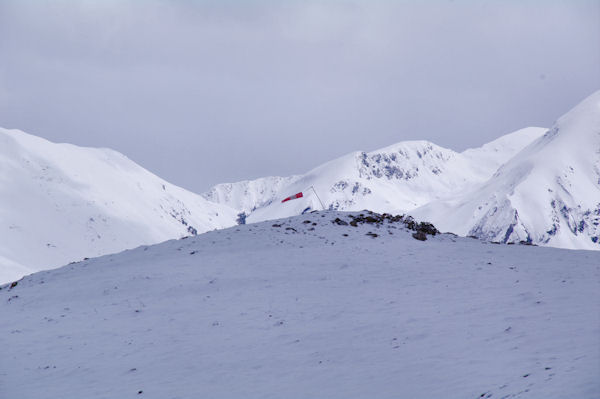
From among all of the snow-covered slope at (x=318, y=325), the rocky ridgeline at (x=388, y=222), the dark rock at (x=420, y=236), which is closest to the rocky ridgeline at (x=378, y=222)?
the rocky ridgeline at (x=388, y=222)

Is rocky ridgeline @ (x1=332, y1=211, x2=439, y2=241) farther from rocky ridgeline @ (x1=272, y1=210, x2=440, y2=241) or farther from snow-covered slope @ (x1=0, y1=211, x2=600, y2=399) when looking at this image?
snow-covered slope @ (x1=0, y1=211, x2=600, y2=399)

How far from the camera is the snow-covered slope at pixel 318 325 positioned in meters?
14.1

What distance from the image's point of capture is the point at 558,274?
23656mm

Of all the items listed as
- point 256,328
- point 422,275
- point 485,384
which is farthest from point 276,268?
point 485,384

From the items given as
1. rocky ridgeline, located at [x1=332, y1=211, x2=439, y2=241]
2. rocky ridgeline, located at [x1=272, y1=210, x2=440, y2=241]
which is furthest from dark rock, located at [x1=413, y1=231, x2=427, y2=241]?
rocky ridgeline, located at [x1=272, y1=210, x2=440, y2=241]

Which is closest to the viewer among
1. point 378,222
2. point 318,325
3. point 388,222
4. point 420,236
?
point 318,325

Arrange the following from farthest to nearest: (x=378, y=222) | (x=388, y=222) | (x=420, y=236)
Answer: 1. (x=388, y=222)
2. (x=378, y=222)
3. (x=420, y=236)

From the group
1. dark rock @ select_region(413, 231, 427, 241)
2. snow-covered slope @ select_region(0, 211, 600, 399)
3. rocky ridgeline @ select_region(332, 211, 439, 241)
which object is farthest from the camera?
rocky ridgeline @ select_region(332, 211, 439, 241)

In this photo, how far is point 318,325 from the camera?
64.2 feet

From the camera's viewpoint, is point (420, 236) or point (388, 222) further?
point (388, 222)

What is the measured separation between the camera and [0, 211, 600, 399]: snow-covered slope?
14070mm

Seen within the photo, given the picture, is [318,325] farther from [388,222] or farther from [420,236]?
[388,222]

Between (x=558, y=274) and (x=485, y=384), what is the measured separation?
1300 cm

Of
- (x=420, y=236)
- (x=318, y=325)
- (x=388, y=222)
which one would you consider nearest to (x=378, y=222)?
(x=388, y=222)
